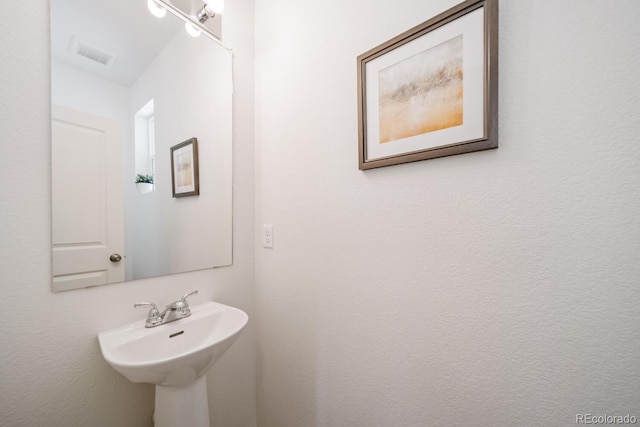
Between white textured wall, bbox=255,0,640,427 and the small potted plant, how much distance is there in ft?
1.86

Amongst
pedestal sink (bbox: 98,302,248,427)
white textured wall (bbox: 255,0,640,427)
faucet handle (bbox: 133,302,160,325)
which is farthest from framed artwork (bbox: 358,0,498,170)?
faucet handle (bbox: 133,302,160,325)

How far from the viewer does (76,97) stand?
0.80m

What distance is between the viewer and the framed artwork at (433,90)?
2.06 ft

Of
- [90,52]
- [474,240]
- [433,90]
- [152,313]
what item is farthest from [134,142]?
[474,240]

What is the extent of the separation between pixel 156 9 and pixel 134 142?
575 millimetres

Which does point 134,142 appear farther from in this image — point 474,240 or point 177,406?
point 474,240

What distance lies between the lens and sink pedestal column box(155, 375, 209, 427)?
82 centimetres

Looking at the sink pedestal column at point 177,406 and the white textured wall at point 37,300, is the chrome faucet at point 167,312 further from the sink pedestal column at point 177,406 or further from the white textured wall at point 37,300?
the sink pedestal column at point 177,406

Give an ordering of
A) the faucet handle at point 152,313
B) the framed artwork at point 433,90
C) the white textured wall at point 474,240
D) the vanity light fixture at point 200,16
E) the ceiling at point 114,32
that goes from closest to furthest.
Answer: the white textured wall at point 474,240, the framed artwork at point 433,90, the ceiling at point 114,32, the faucet handle at point 152,313, the vanity light fixture at point 200,16

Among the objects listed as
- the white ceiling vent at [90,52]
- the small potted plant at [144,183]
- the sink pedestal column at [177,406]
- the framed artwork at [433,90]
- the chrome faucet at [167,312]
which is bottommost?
the sink pedestal column at [177,406]

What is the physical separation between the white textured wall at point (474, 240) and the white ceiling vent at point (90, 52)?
678 mm

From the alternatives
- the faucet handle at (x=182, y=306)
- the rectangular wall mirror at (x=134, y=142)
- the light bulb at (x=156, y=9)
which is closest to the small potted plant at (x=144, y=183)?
the rectangular wall mirror at (x=134, y=142)

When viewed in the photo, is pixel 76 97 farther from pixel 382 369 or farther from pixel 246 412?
pixel 246 412

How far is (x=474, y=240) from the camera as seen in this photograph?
667 mm
